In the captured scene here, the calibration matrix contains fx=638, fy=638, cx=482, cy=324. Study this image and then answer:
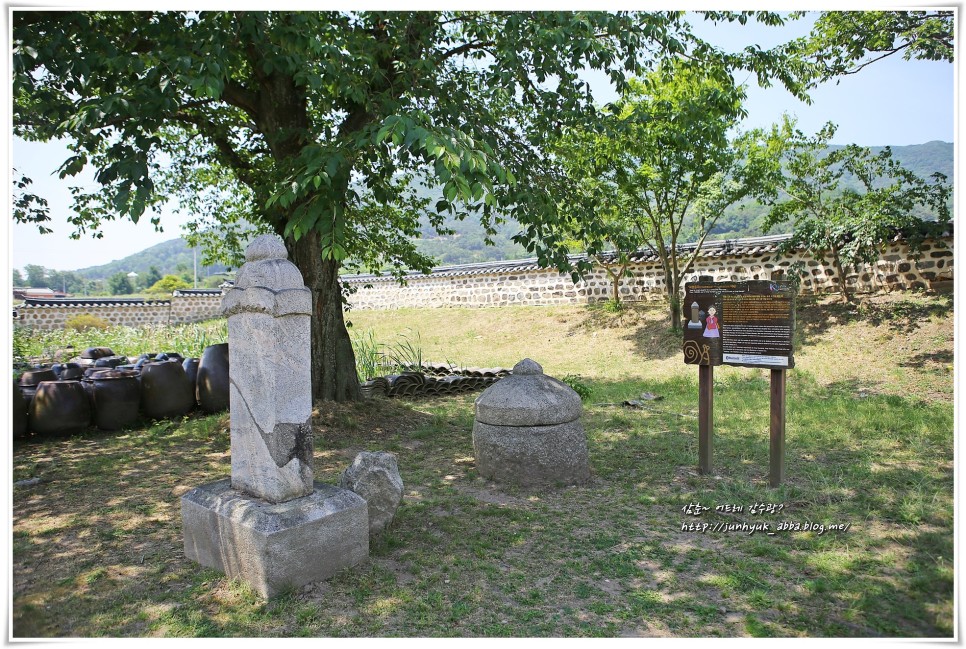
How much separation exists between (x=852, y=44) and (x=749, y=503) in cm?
782

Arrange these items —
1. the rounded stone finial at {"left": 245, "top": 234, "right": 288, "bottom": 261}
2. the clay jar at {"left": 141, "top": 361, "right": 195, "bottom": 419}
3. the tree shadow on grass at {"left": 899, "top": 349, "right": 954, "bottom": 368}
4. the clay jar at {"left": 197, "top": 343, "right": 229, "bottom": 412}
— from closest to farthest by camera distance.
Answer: the rounded stone finial at {"left": 245, "top": 234, "right": 288, "bottom": 261} < the clay jar at {"left": 141, "top": 361, "right": 195, "bottom": 419} < the clay jar at {"left": 197, "top": 343, "right": 229, "bottom": 412} < the tree shadow on grass at {"left": 899, "top": 349, "right": 954, "bottom": 368}

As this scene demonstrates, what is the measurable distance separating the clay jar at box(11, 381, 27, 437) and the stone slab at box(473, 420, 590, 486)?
5166 mm

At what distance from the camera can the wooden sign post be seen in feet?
15.7

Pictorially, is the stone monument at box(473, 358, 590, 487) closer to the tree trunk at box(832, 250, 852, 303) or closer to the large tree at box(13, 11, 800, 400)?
the large tree at box(13, 11, 800, 400)

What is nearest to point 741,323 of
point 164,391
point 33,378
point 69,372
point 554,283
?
point 164,391

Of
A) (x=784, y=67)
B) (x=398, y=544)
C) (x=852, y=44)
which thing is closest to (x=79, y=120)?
(x=398, y=544)

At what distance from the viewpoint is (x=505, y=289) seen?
1723cm

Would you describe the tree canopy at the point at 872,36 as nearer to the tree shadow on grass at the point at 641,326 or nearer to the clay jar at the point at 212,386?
the tree shadow on grass at the point at 641,326

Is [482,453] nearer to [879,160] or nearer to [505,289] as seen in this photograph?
[879,160]

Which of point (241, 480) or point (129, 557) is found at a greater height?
point (241, 480)

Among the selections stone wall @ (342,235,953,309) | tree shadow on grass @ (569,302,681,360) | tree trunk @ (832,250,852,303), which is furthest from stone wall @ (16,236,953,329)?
tree shadow on grass @ (569,302,681,360)

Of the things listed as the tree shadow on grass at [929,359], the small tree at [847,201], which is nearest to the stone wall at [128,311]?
the small tree at [847,201]

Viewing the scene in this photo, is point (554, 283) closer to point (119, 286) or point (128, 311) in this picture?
point (128, 311)

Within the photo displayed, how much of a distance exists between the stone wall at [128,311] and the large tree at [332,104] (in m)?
10.5
